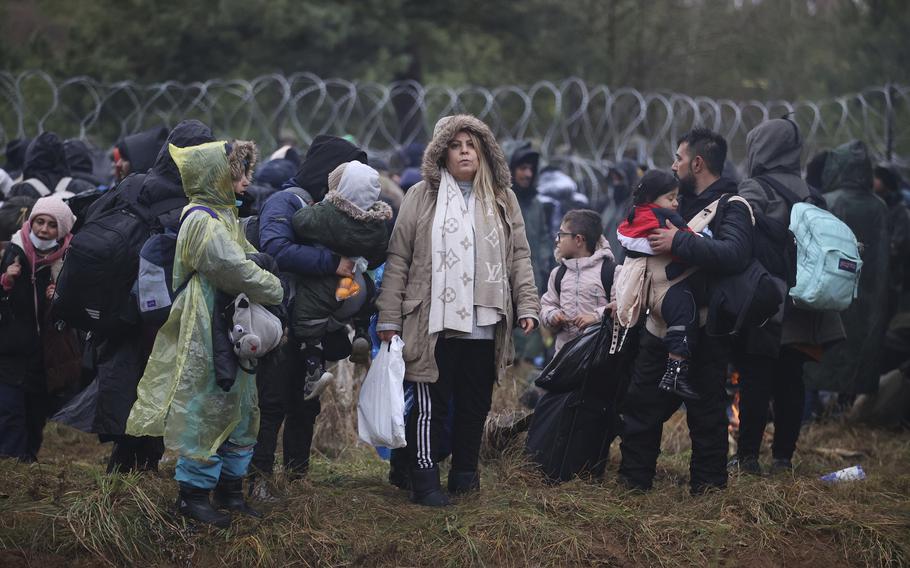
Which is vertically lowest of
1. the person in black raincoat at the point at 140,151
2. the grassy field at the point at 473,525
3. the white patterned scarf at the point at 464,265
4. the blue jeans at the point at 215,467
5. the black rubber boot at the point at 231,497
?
the grassy field at the point at 473,525

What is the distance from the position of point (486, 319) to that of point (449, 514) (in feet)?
2.83

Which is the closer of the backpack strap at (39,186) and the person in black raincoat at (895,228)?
the backpack strap at (39,186)

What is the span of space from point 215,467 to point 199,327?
22.5 inches

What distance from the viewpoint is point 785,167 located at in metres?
5.73

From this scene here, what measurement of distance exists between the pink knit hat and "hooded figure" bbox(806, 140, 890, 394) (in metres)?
4.65

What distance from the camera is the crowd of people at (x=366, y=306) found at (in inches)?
167

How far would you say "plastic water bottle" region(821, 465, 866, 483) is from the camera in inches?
225

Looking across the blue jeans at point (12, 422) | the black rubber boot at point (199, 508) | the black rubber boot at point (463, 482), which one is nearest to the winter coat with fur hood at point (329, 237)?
the black rubber boot at point (199, 508)

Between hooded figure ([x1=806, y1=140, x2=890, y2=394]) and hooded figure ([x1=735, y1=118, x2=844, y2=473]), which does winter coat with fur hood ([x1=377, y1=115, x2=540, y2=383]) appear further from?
hooded figure ([x1=806, y1=140, x2=890, y2=394])

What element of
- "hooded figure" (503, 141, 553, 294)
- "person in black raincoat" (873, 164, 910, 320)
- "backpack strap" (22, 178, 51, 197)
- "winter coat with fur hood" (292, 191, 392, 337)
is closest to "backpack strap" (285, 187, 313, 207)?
"winter coat with fur hood" (292, 191, 392, 337)

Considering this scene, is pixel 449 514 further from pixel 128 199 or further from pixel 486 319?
pixel 128 199

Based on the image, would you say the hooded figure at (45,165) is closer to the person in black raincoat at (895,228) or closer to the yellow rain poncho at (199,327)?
the yellow rain poncho at (199,327)

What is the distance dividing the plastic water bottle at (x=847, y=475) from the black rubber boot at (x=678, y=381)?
1.32 metres

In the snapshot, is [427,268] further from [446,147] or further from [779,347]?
[779,347]
